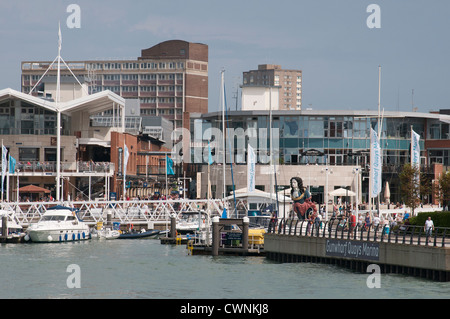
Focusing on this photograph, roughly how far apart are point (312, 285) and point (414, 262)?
4696mm

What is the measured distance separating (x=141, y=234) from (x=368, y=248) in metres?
29.1

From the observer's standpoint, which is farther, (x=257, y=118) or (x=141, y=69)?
(x=141, y=69)

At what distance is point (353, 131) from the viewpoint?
94500 mm

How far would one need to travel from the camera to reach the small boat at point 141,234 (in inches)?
2633

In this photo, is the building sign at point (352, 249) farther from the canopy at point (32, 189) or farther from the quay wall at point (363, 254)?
the canopy at point (32, 189)

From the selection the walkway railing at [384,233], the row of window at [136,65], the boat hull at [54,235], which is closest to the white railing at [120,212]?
the boat hull at [54,235]

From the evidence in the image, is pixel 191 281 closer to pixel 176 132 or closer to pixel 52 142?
pixel 52 142

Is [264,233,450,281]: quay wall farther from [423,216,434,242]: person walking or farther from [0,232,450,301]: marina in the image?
[423,216,434,242]: person walking

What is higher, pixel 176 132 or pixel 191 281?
pixel 176 132

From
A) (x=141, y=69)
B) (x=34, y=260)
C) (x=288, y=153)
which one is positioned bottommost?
(x=34, y=260)

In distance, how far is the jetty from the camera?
3725 cm
